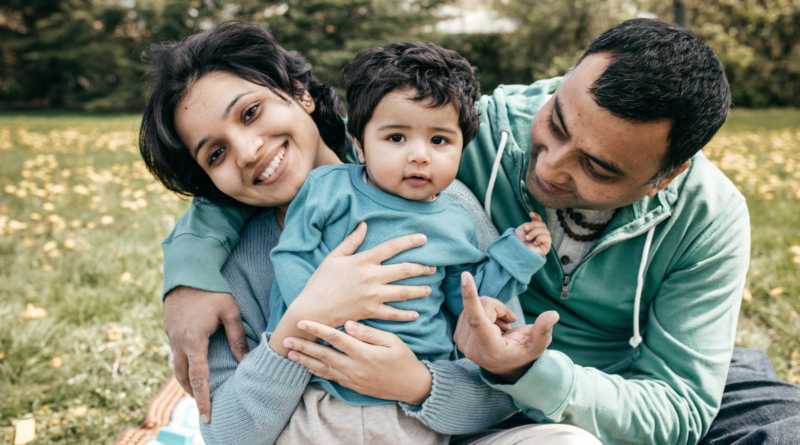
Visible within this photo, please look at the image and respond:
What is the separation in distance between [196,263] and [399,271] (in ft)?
2.26

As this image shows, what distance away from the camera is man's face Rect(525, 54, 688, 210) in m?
1.40

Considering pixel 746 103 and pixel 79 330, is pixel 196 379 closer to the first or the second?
pixel 79 330

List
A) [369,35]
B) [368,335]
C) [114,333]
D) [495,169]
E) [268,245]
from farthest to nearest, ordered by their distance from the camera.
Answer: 1. [369,35]
2. [114,333]
3. [495,169]
4. [268,245]
5. [368,335]

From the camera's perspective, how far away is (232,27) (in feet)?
5.76

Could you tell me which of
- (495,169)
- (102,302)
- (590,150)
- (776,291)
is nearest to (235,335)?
(495,169)

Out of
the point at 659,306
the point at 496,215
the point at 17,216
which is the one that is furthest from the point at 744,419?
the point at 17,216

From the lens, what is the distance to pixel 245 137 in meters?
1.56

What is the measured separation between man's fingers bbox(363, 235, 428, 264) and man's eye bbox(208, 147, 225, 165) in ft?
2.06

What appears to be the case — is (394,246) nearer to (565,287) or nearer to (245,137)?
(245,137)

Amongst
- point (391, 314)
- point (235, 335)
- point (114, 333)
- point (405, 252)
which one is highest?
point (405, 252)

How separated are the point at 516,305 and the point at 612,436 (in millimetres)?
499

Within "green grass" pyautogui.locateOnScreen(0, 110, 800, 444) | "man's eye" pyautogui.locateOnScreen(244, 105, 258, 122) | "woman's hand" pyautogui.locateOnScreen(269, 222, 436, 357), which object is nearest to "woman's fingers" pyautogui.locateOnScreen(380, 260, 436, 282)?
"woman's hand" pyautogui.locateOnScreen(269, 222, 436, 357)

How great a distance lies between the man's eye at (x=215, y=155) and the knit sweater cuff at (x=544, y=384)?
1.09 m

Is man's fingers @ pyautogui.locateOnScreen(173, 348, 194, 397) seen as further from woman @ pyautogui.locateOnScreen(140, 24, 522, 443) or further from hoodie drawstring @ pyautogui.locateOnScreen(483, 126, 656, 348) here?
hoodie drawstring @ pyautogui.locateOnScreen(483, 126, 656, 348)
